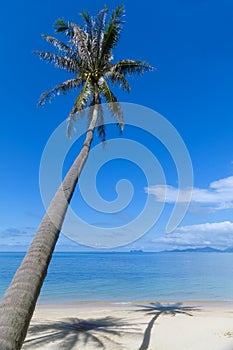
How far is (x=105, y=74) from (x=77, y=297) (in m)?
19.4

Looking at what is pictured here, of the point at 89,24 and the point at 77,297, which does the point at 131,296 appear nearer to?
the point at 77,297

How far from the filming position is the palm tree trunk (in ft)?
9.19

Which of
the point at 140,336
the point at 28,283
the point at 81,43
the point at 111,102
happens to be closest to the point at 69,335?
the point at 140,336

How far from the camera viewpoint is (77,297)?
2528 centimetres

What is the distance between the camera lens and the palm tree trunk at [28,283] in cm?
280

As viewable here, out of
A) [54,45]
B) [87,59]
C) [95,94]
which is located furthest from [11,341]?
[54,45]

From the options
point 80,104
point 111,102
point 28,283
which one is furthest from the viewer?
point 111,102

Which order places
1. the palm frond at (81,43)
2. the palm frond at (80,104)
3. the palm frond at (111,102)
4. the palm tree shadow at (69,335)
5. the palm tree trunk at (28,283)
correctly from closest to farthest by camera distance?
1. the palm tree trunk at (28,283)
2. the palm tree shadow at (69,335)
3. the palm frond at (80,104)
4. the palm frond at (111,102)
5. the palm frond at (81,43)

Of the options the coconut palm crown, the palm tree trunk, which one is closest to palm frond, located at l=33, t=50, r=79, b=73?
the coconut palm crown

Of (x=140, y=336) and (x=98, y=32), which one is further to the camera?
(x=98, y=32)

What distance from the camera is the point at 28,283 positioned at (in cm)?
344

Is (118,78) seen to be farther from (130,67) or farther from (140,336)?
(140,336)

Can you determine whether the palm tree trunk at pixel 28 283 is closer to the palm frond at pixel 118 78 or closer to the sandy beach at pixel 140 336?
the sandy beach at pixel 140 336

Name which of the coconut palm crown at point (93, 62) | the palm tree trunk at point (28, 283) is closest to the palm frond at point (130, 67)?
the coconut palm crown at point (93, 62)
